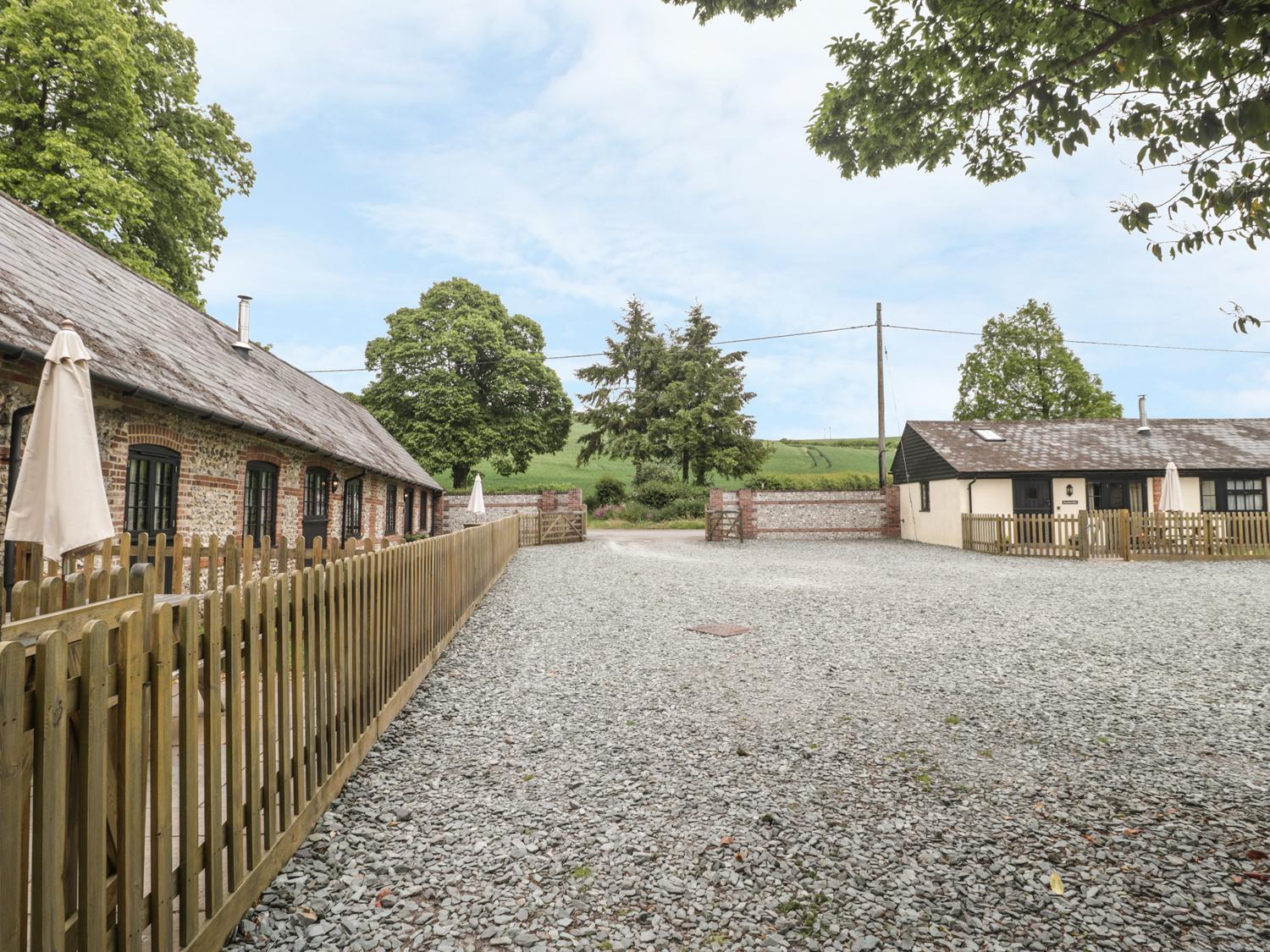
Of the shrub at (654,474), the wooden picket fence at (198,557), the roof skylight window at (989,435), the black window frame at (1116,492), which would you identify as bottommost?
the wooden picket fence at (198,557)

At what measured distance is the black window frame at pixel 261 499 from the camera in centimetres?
1115

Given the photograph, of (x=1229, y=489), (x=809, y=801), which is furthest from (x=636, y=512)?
(x=809, y=801)

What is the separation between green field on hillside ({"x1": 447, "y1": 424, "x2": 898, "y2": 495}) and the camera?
53094 millimetres

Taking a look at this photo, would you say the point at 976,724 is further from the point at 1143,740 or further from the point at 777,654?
the point at 777,654

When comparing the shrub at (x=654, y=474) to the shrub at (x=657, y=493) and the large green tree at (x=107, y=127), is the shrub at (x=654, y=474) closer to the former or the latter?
the shrub at (x=657, y=493)

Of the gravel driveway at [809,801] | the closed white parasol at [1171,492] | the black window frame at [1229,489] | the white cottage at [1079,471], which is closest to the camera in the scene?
the gravel driveway at [809,801]

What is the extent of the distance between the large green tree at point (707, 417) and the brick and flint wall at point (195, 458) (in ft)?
95.9

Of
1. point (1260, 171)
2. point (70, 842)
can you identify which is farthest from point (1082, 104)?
point (70, 842)

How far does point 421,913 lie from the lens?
265 cm

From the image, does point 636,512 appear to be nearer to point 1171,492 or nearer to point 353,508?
point 353,508

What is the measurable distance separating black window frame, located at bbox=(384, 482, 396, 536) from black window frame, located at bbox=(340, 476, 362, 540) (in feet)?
7.73

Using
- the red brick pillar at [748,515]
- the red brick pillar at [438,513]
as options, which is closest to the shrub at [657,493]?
the red brick pillar at [748,515]

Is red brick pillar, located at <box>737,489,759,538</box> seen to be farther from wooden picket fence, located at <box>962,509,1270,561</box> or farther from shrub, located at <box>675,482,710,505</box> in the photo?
wooden picket fence, located at <box>962,509,1270,561</box>

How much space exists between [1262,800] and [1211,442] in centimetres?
2814
